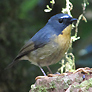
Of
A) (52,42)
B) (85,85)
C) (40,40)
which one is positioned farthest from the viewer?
(40,40)

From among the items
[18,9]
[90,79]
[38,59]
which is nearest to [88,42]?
[18,9]

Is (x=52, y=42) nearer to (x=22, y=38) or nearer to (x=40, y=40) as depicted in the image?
(x=40, y=40)

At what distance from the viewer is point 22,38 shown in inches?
203

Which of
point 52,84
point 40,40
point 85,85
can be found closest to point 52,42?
point 40,40

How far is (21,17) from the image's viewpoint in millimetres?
5758

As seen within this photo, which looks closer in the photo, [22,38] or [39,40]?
[39,40]

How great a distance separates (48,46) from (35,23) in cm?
267

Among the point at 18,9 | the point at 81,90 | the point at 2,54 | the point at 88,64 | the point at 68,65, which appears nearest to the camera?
the point at 81,90

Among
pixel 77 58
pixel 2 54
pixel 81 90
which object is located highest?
pixel 81 90

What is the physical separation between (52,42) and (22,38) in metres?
2.27

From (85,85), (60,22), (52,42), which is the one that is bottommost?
(85,85)

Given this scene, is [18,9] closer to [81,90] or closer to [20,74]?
[20,74]

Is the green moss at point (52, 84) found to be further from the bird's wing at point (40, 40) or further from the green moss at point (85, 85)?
the bird's wing at point (40, 40)

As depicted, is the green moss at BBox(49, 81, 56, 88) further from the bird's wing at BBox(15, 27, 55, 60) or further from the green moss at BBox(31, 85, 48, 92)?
the bird's wing at BBox(15, 27, 55, 60)
